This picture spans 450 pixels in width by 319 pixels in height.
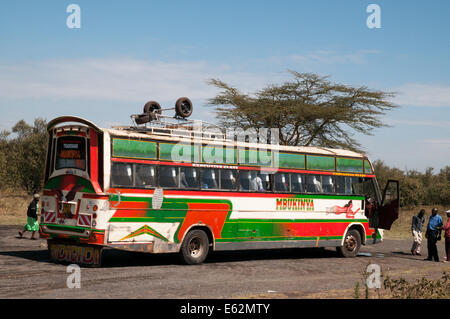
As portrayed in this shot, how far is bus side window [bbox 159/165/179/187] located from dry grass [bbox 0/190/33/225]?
18266 mm

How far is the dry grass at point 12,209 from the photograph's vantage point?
3406cm

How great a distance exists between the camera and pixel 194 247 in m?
17.6

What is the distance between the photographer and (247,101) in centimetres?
4494

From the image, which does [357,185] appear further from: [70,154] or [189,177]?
[70,154]

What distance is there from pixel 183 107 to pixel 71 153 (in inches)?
255

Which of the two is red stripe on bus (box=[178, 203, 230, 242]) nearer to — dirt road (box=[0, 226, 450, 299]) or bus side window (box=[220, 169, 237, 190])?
bus side window (box=[220, 169, 237, 190])

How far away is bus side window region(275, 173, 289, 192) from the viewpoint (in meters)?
19.5

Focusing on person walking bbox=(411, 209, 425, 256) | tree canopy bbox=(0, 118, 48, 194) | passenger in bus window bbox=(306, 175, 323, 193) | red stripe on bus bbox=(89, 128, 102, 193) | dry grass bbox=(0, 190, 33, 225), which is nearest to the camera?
red stripe on bus bbox=(89, 128, 102, 193)

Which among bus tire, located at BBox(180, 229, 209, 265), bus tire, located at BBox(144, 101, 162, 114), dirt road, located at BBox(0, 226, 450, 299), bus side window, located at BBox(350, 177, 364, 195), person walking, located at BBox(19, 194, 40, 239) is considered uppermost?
bus tire, located at BBox(144, 101, 162, 114)

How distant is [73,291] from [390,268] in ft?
33.1

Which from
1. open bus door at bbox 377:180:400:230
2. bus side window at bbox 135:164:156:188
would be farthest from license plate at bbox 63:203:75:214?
open bus door at bbox 377:180:400:230

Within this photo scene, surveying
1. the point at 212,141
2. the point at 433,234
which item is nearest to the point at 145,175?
the point at 212,141

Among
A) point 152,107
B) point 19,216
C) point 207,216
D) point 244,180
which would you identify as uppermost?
point 152,107
